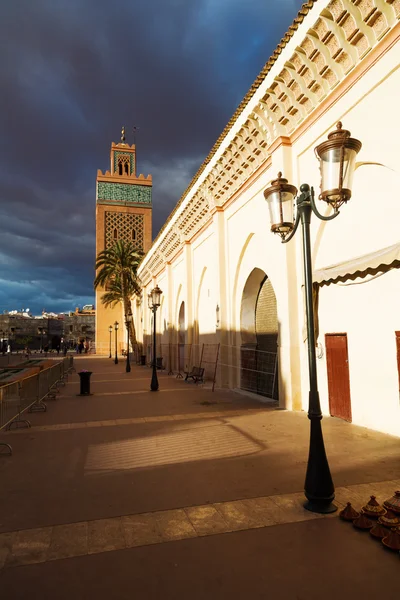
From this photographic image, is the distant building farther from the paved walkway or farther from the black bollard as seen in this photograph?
the paved walkway

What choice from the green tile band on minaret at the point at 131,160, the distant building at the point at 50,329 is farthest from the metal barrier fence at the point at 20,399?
the distant building at the point at 50,329

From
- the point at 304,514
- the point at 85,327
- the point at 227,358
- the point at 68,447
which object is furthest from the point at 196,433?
the point at 85,327

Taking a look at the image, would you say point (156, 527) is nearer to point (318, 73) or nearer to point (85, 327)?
point (318, 73)

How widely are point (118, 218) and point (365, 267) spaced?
4206 cm

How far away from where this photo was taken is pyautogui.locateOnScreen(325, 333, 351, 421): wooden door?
7832mm

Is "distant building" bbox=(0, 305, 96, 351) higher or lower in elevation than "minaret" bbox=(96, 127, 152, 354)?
lower

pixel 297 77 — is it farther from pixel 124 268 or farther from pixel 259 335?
pixel 124 268

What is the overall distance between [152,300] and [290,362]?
720 centimetres

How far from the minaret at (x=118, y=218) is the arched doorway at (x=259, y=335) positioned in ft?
105

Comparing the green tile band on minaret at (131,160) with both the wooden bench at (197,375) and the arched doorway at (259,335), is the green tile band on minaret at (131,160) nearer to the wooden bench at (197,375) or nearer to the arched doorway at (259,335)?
the wooden bench at (197,375)

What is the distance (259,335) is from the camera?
12633 mm

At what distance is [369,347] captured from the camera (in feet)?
23.7

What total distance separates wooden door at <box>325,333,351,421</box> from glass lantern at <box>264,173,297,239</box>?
3965 millimetres

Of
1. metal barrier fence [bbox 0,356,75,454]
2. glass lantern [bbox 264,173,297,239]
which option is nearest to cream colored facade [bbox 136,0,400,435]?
glass lantern [bbox 264,173,297,239]
